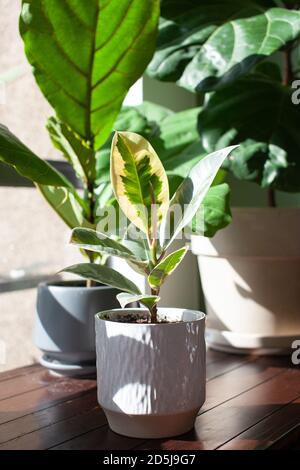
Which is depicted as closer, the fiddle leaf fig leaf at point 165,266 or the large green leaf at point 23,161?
the fiddle leaf fig leaf at point 165,266

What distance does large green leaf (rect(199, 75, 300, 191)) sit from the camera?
1.24 m

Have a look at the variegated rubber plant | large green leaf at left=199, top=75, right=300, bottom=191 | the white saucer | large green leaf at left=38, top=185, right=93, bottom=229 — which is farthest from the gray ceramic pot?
large green leaf at left=199, top=75, right=300, bottom=191

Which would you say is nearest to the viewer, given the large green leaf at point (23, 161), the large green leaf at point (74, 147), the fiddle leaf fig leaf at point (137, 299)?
the fiddle leaf fig leaf at point (137, 299)

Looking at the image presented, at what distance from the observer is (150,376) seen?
0.84m

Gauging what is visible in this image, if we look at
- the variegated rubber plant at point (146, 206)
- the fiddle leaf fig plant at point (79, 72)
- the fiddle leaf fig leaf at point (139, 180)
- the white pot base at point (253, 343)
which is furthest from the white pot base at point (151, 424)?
the white pot base at point (253, 343)

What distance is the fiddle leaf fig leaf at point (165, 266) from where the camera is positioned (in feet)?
2.72

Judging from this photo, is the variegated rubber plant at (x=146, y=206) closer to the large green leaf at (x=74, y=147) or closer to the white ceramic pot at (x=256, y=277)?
the large green leaf at (x=74, y=147)

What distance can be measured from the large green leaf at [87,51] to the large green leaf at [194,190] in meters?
0.30

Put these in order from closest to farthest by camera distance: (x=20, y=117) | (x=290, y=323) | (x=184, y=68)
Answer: (x=184, y=68) → (x=290, y=323) → (x=20, y=117)

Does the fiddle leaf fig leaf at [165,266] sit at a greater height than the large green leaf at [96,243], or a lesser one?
lesser

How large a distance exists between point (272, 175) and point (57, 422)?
61cm

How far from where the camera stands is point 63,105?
3.61ft
